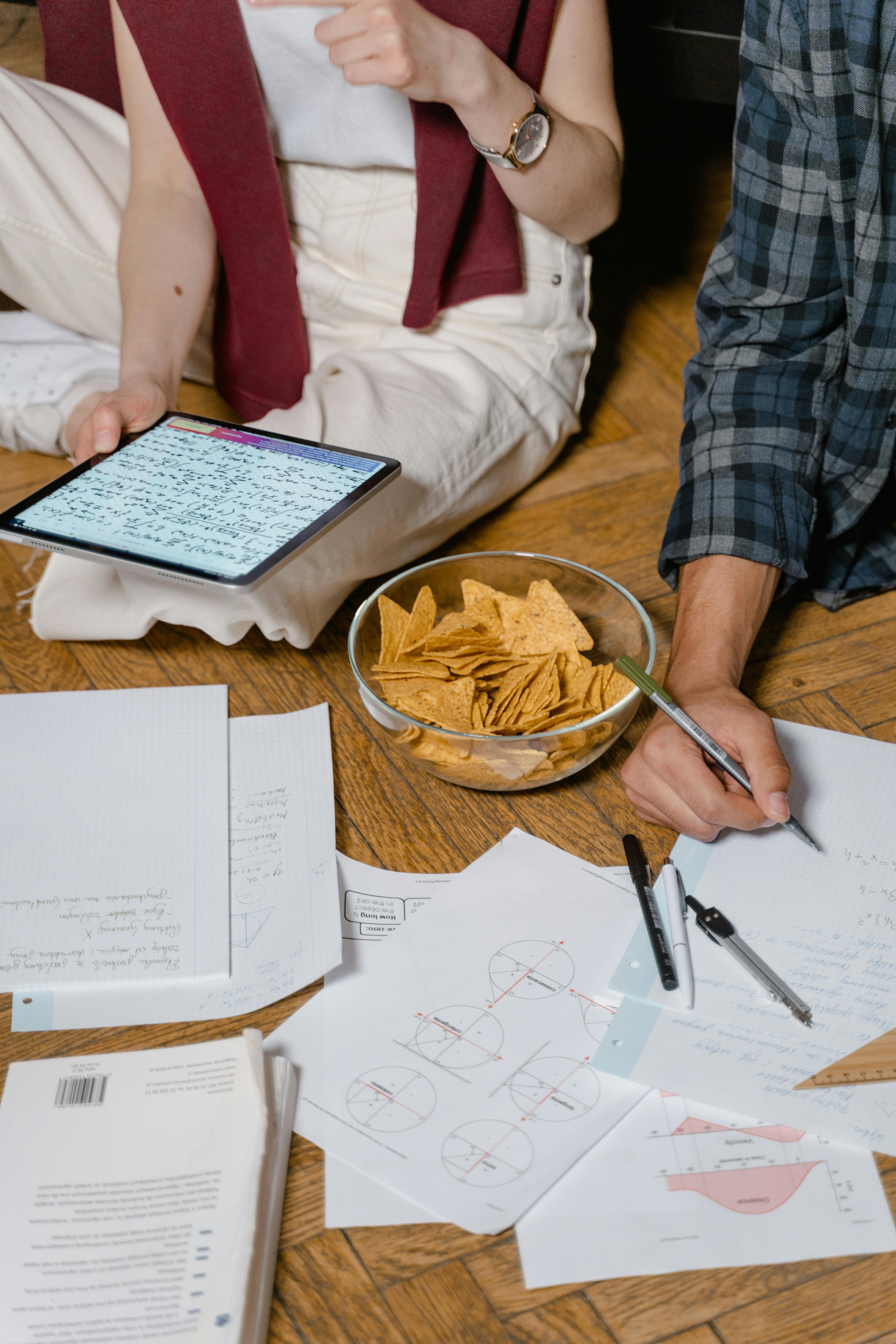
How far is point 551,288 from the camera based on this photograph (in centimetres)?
130

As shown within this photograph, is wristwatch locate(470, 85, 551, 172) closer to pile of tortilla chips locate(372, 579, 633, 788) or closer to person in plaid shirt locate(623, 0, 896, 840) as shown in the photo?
person in plaid shirt locate(623, 0, 896, 840)

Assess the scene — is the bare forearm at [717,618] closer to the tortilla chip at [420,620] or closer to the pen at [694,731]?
the pen at [694,731]

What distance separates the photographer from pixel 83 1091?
723 mm

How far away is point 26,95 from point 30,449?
40 cm

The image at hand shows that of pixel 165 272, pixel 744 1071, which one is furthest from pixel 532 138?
pixel 744 1071

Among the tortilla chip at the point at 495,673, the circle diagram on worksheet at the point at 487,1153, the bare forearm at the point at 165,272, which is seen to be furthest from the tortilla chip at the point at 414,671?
the bare forearm at the point at 165,272

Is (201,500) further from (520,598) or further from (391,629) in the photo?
(520,598)

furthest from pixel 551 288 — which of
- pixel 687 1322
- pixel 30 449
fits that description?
pixel 687 1322

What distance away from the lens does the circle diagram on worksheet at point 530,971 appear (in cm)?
78

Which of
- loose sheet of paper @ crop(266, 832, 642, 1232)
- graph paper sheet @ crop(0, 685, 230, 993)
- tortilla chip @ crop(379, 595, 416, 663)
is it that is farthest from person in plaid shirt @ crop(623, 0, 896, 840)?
graph paper sheet @ crop(0, 685, 230, 993)

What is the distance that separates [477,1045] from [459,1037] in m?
0.01

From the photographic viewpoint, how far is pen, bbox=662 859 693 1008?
762 mm

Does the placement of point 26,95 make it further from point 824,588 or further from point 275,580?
point 824,588

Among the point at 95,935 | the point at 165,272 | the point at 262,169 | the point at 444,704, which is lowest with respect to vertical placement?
the point at 95,935
